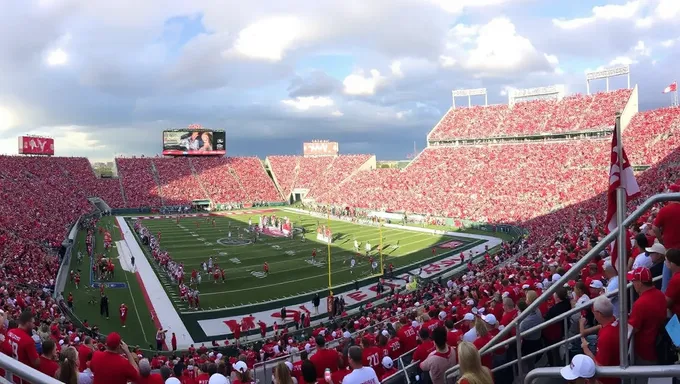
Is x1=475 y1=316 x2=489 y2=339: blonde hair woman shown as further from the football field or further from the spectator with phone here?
the football field

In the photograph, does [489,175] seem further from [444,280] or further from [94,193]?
[94,193]

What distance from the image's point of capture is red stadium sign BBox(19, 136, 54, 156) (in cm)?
5875

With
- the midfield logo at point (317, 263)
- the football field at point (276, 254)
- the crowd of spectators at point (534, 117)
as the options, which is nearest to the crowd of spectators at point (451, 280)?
the crowd of spectators at point (534, 117)

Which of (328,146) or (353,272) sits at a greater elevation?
(328,146)

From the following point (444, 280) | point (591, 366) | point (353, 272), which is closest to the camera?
point (591, 366)

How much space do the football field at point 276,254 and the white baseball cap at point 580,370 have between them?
1889cm

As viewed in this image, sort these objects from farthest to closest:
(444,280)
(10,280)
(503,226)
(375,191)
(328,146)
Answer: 1. (328,146)
2. (375,191)
3. (503,226)
4. (444,280)
5. (10,280)

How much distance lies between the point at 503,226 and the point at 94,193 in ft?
152

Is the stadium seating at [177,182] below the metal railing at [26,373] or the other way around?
the other way around

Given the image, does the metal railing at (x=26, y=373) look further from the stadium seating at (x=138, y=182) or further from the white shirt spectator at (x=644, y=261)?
the stadium seating at (x=138, y=182)

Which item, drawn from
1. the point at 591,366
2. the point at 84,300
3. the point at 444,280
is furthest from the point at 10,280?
the point at 591,366

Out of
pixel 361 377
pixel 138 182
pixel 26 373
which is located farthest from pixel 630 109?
pixel 138 182

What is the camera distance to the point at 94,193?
5550 centimetres

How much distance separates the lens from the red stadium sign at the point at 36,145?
5875 centimetres
